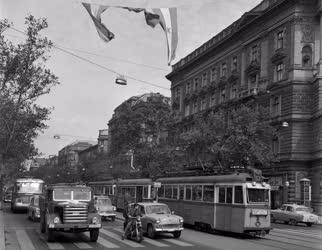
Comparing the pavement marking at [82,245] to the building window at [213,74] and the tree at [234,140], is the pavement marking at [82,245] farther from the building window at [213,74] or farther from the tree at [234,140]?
the building window at [213,74]

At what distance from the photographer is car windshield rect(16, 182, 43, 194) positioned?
43338 millimetres

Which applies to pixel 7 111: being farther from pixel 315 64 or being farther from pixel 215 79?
pixel 215 79

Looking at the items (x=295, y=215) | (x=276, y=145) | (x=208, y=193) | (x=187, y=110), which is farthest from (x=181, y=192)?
(x=187, y=110)

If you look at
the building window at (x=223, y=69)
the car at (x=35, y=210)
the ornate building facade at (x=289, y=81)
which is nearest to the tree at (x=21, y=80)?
the car at (x=35, y=210)

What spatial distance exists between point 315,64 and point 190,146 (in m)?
15.4

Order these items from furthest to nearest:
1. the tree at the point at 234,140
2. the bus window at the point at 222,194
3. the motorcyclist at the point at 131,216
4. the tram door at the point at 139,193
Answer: the tree at the point at 234,140 → the tram door at the point at 139,193 → the bus window at the point at 222,194 → the motorcyclist at the point at 131,216

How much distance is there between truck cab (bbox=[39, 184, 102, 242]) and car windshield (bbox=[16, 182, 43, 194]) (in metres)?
22.2

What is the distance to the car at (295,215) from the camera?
38.5 metres

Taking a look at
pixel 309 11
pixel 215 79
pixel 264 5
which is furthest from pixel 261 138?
pixel 215 79

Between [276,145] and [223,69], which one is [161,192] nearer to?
[276,145]

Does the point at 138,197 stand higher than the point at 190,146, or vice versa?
the point at 190,146

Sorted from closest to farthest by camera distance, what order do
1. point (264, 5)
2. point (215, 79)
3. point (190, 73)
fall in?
point (264, 5), point (215, 79), point (190, 73)

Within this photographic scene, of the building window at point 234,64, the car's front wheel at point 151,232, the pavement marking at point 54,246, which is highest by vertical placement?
the building window at point 234,64

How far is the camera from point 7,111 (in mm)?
29219
